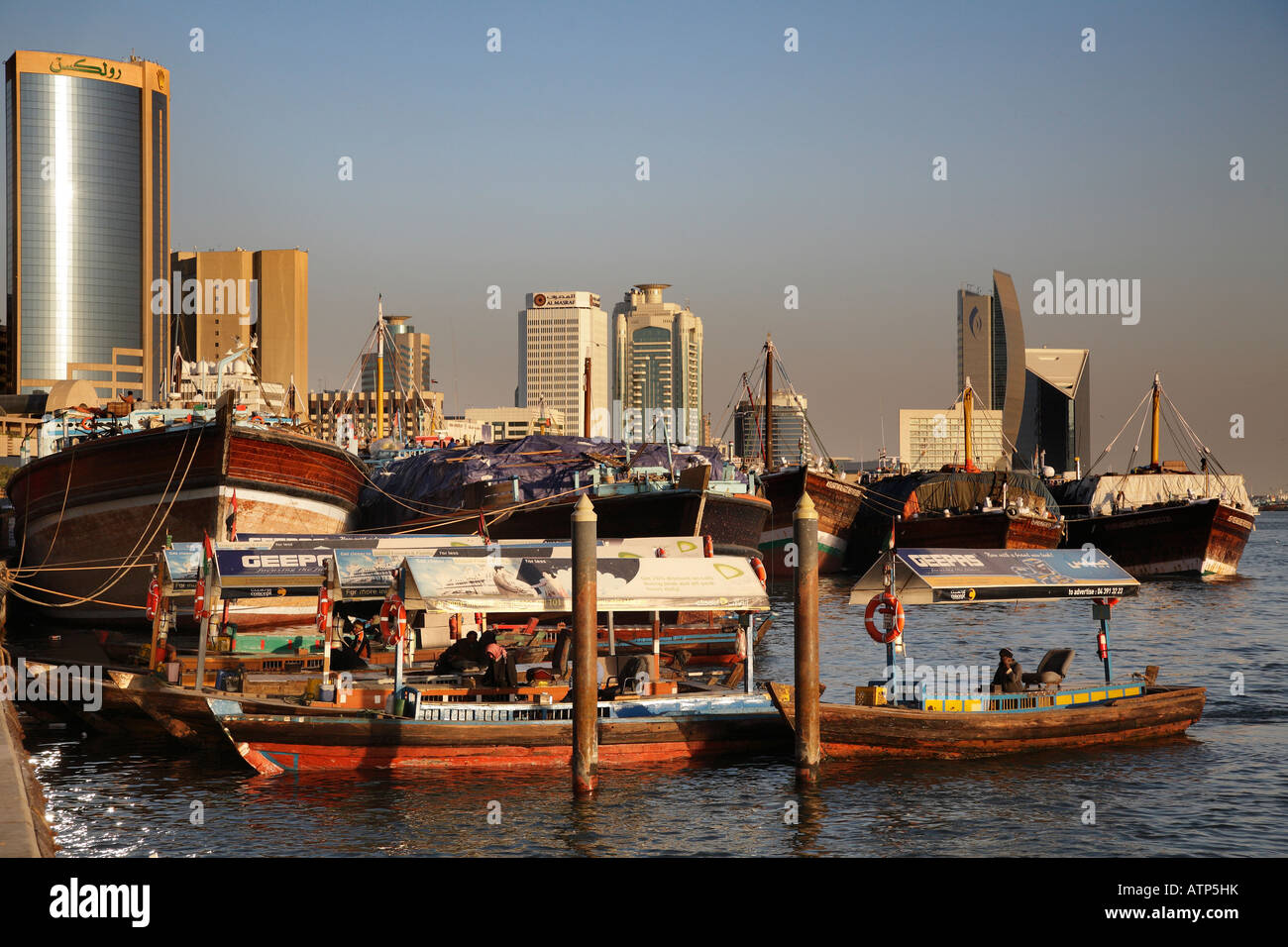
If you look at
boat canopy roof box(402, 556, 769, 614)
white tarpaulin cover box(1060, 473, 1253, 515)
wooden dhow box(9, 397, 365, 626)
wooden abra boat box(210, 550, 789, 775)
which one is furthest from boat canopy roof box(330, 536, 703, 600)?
white tarpaulin cover box(1060, 473, 1253, 515)

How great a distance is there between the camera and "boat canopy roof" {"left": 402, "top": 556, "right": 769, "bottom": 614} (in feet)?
72.4

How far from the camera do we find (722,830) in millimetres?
18828

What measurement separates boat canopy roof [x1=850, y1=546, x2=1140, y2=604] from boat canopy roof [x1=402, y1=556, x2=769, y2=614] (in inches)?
94.8

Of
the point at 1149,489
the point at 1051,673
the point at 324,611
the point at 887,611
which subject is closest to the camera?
the point at 887,611

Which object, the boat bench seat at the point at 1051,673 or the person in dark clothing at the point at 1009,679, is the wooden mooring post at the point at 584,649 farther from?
the boat bench seat at the point at 1051,673

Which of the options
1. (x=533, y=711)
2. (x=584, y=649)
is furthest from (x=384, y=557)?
(x=584, y=649)

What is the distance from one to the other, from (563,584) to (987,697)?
7.75 meters

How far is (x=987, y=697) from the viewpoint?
2245 cm

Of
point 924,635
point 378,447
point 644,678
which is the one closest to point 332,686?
point 644,678

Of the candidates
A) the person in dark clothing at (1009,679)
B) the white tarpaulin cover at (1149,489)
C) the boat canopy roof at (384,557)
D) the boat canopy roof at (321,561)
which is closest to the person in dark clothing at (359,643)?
the boat canopy roof at (321,561)

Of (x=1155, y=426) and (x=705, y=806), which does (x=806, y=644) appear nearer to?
(x=705, y=806)

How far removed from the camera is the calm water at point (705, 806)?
59.5ft

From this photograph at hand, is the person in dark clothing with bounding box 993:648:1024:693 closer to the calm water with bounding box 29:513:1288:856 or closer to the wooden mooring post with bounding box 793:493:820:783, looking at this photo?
the calm water with bounding box 29:513:1288:856

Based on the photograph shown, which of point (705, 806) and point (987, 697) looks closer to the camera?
point (705, 806)
